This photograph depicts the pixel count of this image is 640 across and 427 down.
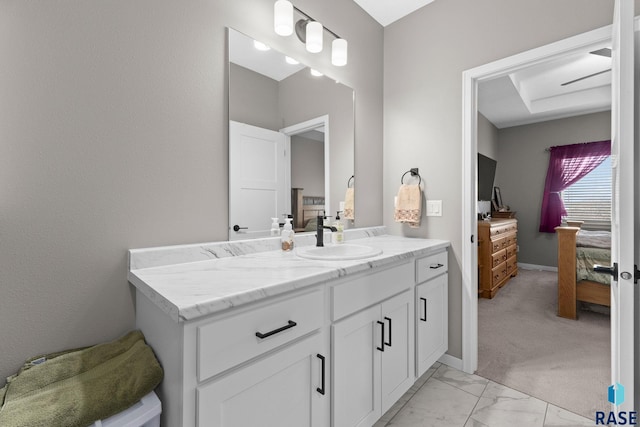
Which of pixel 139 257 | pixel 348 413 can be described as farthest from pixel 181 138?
pixel 348 413

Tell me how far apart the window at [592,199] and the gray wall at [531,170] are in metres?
0.41

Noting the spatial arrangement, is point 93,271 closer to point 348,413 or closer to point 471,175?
point 348,413

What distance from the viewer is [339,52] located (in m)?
1.97

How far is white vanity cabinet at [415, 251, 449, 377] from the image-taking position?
176 cm

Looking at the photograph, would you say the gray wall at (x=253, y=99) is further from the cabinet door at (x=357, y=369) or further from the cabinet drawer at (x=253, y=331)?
the cabinet door at (x=357, y=369)

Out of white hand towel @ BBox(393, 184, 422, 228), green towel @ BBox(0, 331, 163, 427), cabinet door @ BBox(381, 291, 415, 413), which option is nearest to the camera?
green towel @ BBox(0, 331, 163, 427)

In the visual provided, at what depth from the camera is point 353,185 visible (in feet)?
7.29

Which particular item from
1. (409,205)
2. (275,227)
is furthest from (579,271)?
(275,227)

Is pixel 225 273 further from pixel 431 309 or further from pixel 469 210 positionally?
pixel 469 210

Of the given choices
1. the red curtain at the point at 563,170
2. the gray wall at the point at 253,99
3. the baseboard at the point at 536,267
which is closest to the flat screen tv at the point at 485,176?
the red curtain at the point at 563,170

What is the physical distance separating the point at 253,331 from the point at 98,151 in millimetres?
879

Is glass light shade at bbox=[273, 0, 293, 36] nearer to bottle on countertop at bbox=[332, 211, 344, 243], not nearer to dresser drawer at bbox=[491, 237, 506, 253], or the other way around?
bottle on countertop at bbox=[332, 211, 344, 243]

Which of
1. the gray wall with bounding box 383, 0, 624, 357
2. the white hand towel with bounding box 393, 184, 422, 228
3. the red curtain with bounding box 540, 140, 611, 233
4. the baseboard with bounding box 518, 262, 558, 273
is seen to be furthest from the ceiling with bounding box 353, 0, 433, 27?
the baseboard with bounding box 518, 262, 558, 273

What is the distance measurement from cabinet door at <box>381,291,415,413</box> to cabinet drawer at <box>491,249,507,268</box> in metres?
2.48
